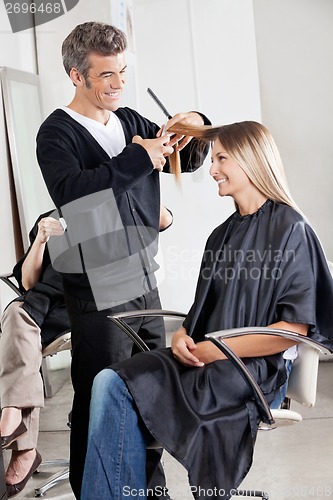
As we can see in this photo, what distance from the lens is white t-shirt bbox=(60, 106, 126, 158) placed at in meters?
2.59

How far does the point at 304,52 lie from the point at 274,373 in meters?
2.92

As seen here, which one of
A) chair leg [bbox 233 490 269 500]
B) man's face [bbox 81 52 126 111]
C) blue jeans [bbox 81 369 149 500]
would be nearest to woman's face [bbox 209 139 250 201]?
man's face [bbox 81 52 126 111]

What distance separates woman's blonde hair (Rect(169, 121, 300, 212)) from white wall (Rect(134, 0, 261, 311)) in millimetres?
2147

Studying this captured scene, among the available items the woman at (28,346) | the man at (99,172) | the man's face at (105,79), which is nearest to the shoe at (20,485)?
the woman at (28,346)

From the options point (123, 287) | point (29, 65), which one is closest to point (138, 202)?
point (123, 287)

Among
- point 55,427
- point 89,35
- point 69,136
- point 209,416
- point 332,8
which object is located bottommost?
point 55,427

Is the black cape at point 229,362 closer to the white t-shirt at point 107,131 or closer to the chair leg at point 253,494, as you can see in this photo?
the white t-shirt at point 107,131

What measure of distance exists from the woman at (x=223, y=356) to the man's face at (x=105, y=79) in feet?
0.93

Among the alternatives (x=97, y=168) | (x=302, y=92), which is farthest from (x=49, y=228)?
(x=302, y=92)

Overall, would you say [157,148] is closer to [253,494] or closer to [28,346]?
[28,346]

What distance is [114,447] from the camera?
218 cm

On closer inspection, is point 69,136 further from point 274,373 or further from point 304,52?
point 304,52

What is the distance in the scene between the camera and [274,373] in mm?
2316

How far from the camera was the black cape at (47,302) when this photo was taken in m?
3.13
